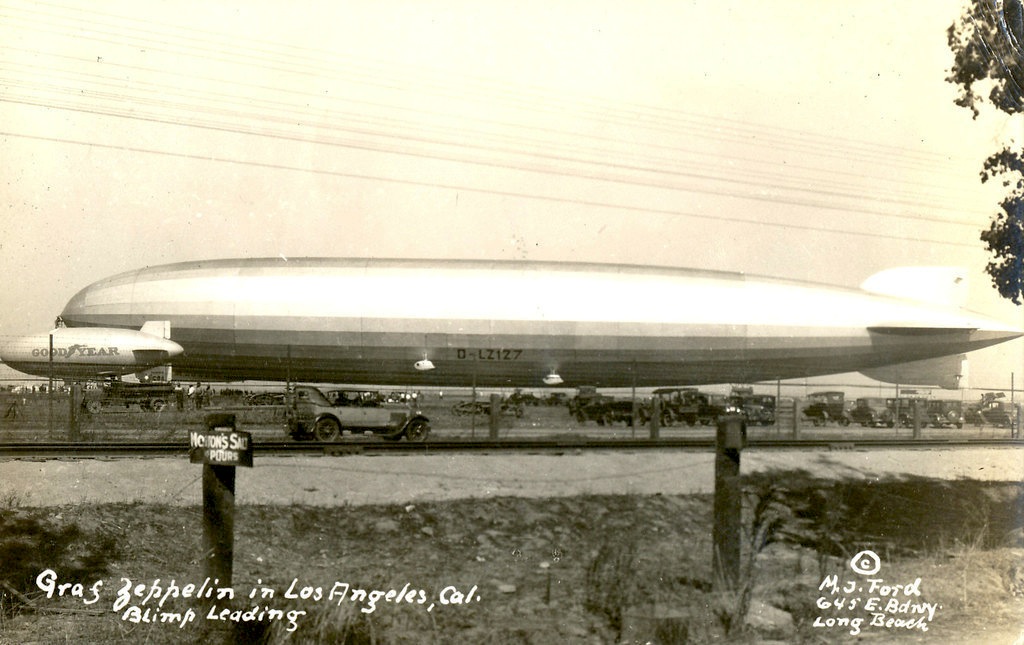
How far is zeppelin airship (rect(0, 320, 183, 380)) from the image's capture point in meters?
25.5

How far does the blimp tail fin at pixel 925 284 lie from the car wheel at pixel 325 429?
18174 mm

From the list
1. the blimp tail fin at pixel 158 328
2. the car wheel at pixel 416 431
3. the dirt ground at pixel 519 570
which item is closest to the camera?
the dirt ground at pixel 519 570

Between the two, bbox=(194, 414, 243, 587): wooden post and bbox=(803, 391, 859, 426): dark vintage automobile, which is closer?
bbox=(194, 414, 243, 587): wooden post

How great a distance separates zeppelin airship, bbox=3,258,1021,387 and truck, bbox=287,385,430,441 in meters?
6.61

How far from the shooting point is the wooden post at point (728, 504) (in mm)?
7922

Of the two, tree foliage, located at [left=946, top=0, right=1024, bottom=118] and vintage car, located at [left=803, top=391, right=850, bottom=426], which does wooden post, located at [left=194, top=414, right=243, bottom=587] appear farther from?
vintage car, located at [left=803, top=391, right=850, bottom=426]

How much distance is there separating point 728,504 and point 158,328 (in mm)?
22533

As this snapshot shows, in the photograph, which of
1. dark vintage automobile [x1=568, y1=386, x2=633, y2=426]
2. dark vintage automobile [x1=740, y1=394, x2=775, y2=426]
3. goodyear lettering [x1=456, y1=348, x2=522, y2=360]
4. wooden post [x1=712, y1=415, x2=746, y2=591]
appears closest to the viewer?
wooden post [x1=712, y1=415, x2=746, y2=591]

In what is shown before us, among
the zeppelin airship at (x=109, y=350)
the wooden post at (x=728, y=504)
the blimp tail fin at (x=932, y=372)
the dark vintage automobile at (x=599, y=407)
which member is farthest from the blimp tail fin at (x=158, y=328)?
the blimp tail fin at (x=932, y=372)

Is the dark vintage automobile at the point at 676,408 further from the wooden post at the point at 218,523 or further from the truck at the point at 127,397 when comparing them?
the wooden post at the point at 218,523

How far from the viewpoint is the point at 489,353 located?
24531 mm

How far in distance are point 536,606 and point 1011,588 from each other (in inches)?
197

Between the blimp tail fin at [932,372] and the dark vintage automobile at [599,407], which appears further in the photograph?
the dark vintage automobile at [599,407]

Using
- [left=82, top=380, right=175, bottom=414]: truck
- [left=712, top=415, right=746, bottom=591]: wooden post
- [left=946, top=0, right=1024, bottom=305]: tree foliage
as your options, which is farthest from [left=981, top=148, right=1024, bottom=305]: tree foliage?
[left=82, top=380, right=175, bottom=414]: truck
